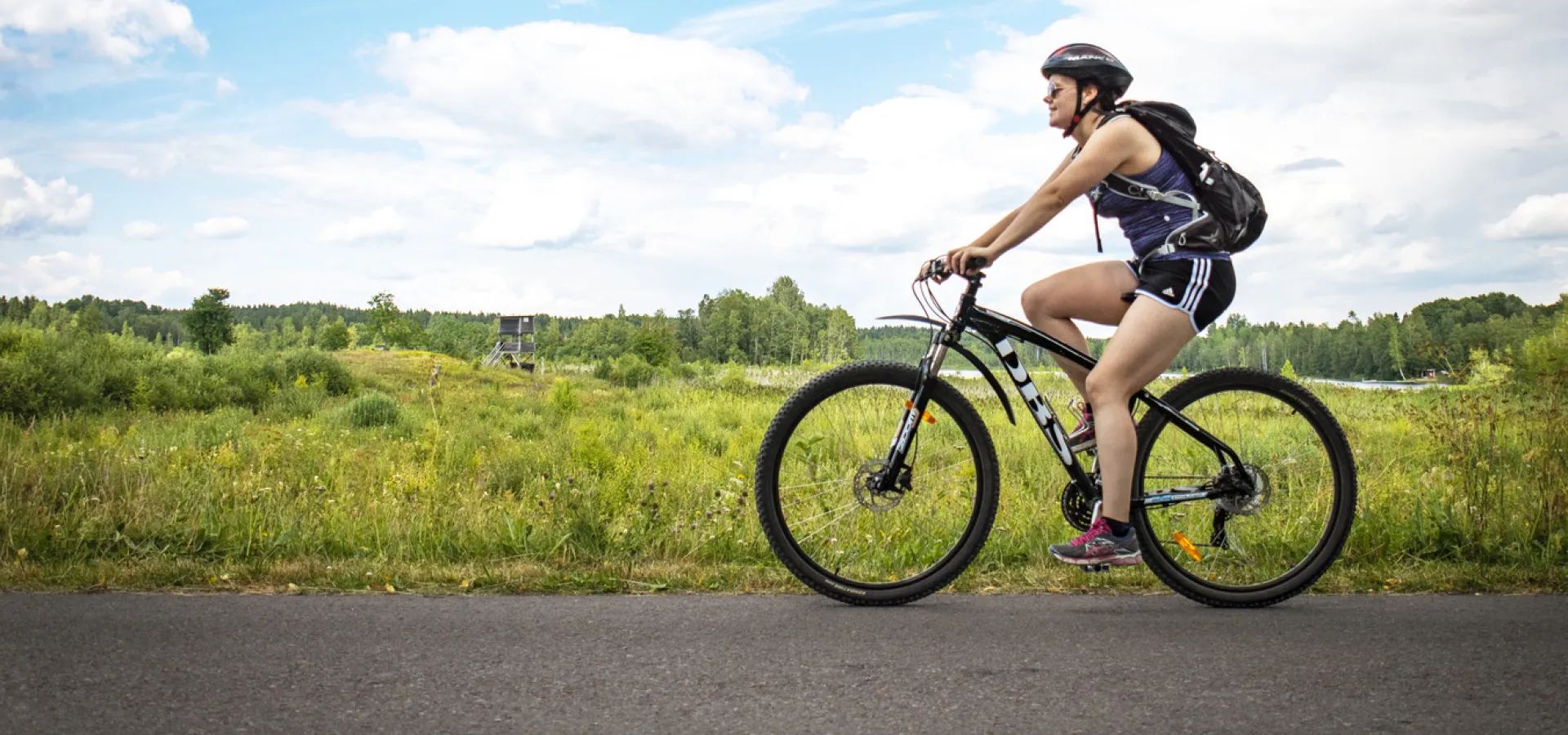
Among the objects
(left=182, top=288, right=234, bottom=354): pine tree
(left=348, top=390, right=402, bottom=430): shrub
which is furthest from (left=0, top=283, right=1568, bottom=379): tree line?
(left=348, top=390, right=402, bottom=430): shrub

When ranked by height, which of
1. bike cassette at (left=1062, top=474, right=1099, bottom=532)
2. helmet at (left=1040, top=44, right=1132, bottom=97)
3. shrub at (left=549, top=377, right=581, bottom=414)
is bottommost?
shrub at (left=549, top=377, right=581, bottom=414)

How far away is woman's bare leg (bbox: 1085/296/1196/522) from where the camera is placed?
13.6 feet

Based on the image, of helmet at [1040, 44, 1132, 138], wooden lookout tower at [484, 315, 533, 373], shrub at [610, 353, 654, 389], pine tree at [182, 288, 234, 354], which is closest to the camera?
helmet at [1040, 44, 1132, 138]

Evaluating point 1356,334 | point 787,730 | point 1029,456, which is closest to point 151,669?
point 787,730

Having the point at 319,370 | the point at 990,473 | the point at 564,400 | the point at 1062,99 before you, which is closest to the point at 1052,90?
the point at 1062,99

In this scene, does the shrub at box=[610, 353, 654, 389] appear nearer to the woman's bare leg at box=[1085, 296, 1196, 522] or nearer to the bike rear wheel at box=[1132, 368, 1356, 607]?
the bike rear wheel at box=[1132, 368, 1356, 607]

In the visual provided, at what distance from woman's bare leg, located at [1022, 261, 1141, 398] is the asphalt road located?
1.12 meters

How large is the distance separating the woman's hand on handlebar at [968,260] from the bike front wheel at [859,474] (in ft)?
1.57

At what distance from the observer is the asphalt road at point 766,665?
2844 mm

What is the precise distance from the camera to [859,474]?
439 centimetres

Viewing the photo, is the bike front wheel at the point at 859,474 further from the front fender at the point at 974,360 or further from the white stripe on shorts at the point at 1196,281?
the white stripe on shorts at the point at 1196,281

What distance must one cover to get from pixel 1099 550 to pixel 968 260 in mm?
1305

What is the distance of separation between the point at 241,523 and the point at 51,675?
2297mm

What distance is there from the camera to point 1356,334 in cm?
6969
